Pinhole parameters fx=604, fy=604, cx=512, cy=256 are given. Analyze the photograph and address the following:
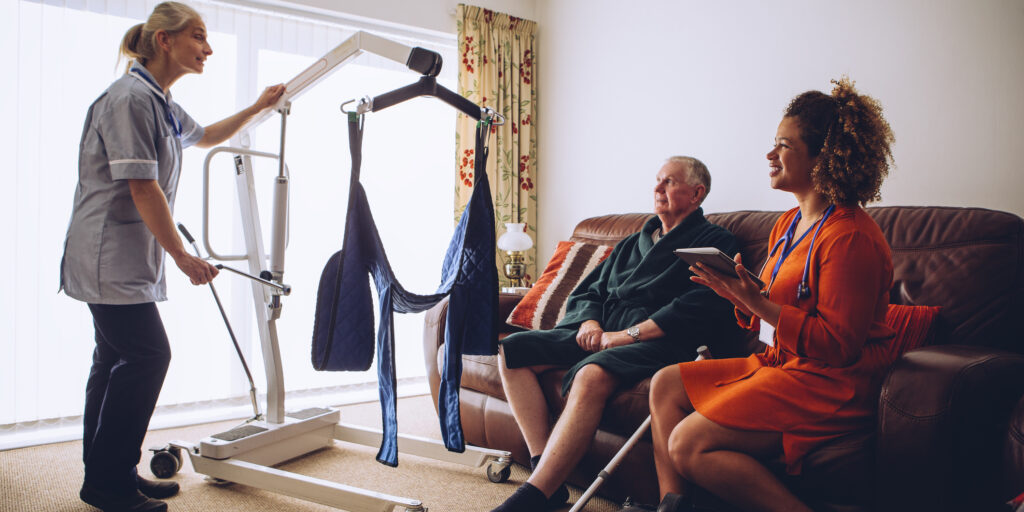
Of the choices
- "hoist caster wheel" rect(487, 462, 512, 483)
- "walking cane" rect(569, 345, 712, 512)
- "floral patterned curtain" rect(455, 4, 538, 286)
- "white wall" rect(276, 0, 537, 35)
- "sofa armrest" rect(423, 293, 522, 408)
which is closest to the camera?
"walking cane" rect(569, 345, 712, 512)

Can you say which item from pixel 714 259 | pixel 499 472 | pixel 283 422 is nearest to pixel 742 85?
pixel 714 259

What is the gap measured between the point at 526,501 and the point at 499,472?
460 millimetres

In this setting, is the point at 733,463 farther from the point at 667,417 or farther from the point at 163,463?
the point at 163,463

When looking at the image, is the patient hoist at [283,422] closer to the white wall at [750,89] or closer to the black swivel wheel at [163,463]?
the black swivel wheel at [163,463]

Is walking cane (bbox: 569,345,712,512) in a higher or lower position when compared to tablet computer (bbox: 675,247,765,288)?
lower

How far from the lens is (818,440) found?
Result: 1.39 m

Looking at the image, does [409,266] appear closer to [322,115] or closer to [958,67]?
[322,115]

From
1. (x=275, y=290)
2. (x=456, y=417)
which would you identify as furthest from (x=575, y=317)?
(x=275, y=290)

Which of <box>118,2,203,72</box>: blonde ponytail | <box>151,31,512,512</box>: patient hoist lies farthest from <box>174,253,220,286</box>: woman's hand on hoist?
<box>118,2,203,72</box>: blonde ponytail

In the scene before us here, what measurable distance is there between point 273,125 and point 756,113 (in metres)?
2.39

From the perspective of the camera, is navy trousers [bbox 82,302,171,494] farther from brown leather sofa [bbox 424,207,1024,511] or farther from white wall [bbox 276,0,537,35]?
white wall [bbox 276,0,537,35]

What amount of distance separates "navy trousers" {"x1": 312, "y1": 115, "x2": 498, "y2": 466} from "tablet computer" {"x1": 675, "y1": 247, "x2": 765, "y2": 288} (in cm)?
52

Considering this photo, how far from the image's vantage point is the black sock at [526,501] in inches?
64.3

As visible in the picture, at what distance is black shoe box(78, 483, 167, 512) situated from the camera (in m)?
1.80
